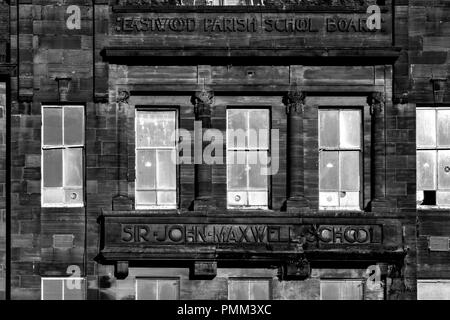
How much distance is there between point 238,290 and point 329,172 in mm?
3357

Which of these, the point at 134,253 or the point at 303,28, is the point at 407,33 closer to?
the point at 303,28

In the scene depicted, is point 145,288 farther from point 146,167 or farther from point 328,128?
point 328,128

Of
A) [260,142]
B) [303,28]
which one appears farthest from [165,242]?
[303,28]

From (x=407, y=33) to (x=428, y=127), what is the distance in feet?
7.15

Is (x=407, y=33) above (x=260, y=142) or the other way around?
above

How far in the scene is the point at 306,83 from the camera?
3894 centimetres

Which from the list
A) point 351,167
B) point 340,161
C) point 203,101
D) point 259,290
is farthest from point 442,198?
point 203,101

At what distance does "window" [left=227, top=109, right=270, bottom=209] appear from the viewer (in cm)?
3900

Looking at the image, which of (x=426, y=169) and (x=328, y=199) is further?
(x=426, y=169)

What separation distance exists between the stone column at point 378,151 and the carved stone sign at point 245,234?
2.10 feet

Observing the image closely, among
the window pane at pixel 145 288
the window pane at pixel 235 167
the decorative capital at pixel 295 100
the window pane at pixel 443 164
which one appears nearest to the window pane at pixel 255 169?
the window pane at pixel 235 167

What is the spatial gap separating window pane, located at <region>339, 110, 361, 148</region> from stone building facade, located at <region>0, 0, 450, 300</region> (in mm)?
32

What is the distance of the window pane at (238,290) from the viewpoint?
1521 inches

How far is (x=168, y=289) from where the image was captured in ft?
127
